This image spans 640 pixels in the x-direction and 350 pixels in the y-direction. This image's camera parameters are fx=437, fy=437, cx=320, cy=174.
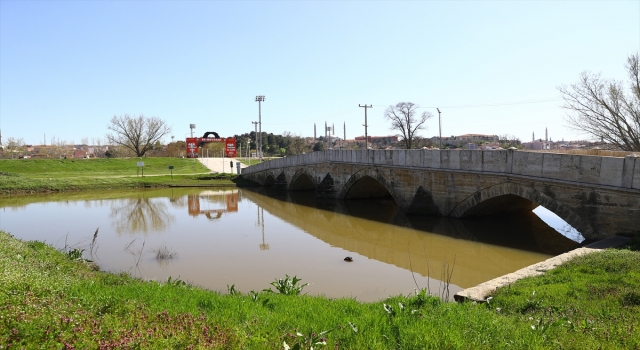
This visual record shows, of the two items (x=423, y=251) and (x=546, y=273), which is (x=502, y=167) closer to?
(x=423, y=251)

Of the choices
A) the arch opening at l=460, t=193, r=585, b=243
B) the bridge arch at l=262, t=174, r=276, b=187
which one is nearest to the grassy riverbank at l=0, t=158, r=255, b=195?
the bridge arch at l=262, t=174, r=276, b=187

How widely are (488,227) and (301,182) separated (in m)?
17.5

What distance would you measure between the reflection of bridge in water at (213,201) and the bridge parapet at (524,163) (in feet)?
24.0

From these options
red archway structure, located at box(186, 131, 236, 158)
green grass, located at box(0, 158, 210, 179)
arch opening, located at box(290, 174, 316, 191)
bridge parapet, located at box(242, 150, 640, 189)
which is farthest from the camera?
red archway structure, located at box(186, 131, 236, 158)

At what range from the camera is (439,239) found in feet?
44.4

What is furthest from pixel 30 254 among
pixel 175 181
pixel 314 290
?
pixel 175 181

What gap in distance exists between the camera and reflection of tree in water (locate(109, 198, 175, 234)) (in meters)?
17.2

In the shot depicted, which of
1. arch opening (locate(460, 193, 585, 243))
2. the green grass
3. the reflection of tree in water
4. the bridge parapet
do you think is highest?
the bridge parapet

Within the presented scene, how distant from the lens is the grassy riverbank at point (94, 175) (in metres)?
32.1

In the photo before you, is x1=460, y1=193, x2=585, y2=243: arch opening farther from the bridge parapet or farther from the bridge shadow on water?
the bridge parapet

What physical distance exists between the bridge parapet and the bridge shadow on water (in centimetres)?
196

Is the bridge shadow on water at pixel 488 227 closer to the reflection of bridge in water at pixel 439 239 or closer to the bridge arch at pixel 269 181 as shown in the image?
the reflection of bridge in water at pixel 439 239

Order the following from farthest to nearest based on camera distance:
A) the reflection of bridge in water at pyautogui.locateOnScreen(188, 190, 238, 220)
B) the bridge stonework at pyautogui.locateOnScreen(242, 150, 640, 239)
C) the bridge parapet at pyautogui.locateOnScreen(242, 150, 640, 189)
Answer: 1. the reflection of bridge in water at pyautogui.locateOnScreen(188, 190, 238, 220)
2. the bridge stonework at pyautogui.locateOnScreen(242, 150, 640, 239)
3. the bridge parapet at pyautogui.locateOnScreen(242, 150, 640, 189)

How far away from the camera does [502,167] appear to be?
45.5 ft
